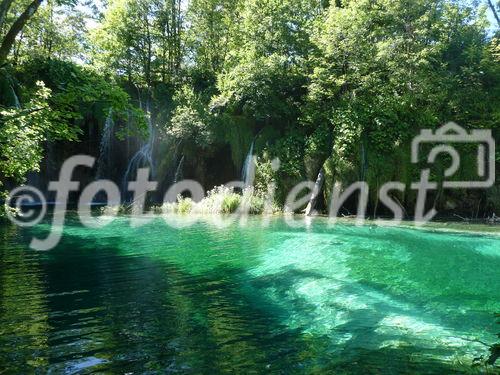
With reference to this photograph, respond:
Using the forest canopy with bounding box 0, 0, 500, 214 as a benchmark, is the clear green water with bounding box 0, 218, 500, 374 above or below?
below

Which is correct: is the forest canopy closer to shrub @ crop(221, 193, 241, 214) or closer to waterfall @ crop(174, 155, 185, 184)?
waterfall @ crop(174, 155, 185, 184)

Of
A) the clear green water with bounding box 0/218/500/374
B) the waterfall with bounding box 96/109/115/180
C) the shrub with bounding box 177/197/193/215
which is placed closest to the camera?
the clear green water with bounding box 0/218/500/374

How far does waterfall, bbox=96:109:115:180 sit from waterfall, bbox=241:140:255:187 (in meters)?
8.53

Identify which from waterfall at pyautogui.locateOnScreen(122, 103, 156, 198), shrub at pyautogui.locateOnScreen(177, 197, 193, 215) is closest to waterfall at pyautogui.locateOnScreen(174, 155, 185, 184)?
waterfall at pyautogui.locateOnScreen(122, 103, 156, 198)

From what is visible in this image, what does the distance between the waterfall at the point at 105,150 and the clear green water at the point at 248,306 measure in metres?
14.3

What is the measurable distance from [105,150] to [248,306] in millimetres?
21773

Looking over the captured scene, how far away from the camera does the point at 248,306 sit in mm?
6660

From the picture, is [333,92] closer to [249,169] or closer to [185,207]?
[249,169]

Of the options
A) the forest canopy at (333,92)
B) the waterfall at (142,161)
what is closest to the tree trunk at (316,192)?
the forest canopy at (333,92)

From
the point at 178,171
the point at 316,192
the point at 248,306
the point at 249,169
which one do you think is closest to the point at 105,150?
the point at 178,171

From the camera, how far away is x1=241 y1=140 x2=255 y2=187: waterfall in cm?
2256

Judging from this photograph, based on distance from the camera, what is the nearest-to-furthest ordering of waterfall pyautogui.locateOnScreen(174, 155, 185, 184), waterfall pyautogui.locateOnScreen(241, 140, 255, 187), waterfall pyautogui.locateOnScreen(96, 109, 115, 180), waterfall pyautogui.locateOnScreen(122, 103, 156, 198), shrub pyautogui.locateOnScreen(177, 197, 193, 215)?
shrub pyautogui.locateOnScreen(177, 197, 193, 215) < waterfall pyautogui.locateOnScreen(241, 140, 255, 187) < waterfall pyautogui.locateOnScreen(174, 155, 185, 184) < waterfall pyautogui.locateOnScreen(122, 103, 156, 198) < waterfall pyautogui.locateOnScreen(96, 109, 115, 180)

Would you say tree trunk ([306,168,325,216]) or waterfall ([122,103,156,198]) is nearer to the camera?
tree trunk ([306,168,325,216])

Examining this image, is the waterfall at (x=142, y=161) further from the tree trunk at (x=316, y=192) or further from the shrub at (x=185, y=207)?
the tree trunk at (x=316, y=192)
